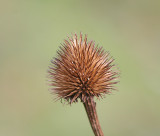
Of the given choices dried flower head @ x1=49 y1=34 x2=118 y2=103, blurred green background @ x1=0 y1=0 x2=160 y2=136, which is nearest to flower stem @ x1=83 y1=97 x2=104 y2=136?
dried flower head @ x1=49 y1=34 x2=118 y2=103

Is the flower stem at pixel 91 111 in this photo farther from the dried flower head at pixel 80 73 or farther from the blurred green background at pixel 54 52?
the blurred green background at pixel 54 52

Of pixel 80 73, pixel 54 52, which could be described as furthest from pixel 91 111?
pixel 54 52

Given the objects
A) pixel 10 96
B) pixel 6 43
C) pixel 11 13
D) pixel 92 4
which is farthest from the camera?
pixel 92 4

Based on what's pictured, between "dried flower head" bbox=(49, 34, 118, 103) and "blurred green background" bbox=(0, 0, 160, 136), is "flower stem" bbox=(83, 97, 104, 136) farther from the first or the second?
"blurred green background" bbox=(0, 0, 160, 136)

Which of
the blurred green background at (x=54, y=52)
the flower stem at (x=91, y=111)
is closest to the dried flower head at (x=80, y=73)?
the flower stem at (x=91, y=111)

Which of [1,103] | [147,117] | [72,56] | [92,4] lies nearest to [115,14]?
[92,4]

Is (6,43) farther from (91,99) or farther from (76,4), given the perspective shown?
(91,99)
